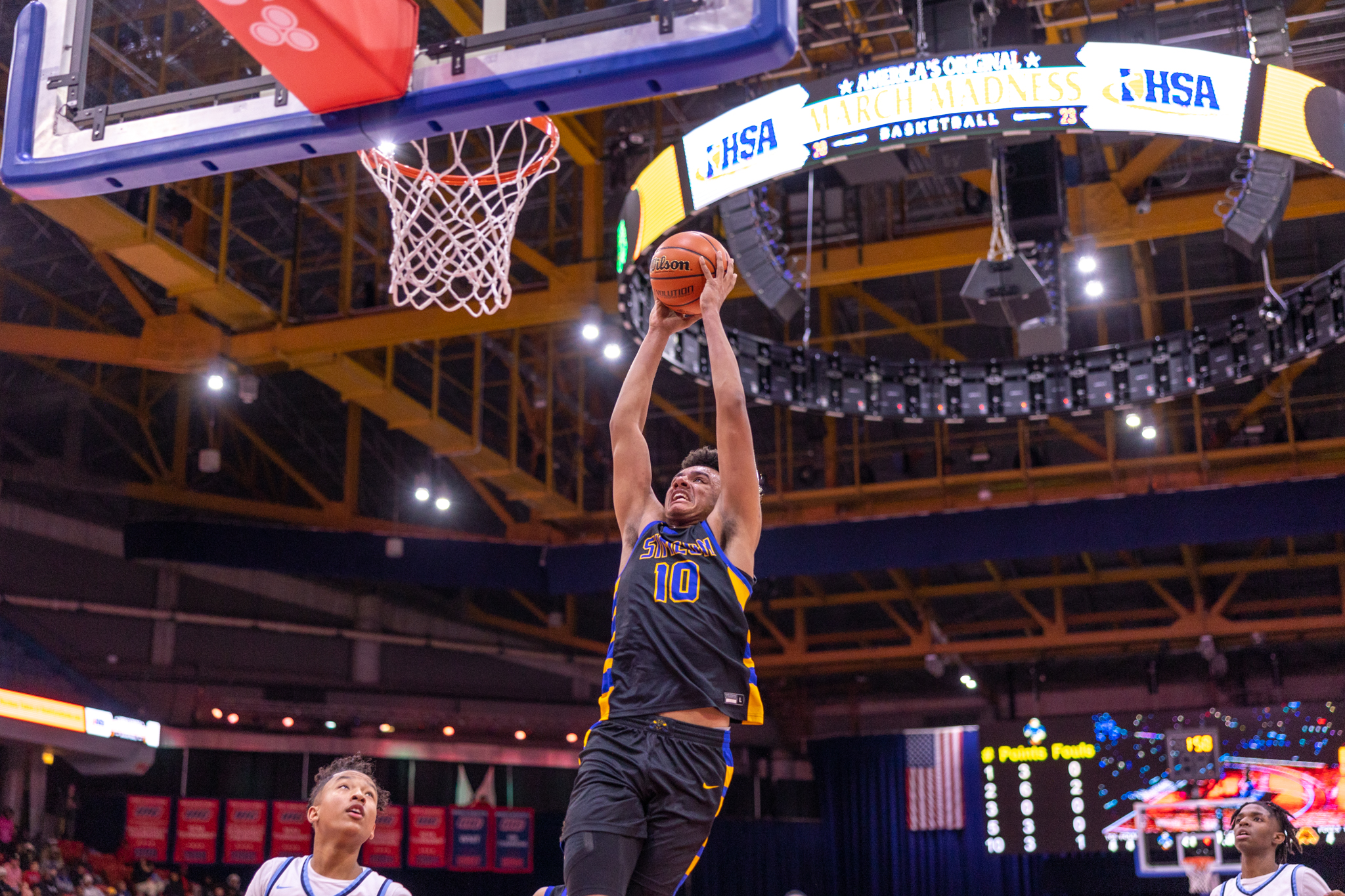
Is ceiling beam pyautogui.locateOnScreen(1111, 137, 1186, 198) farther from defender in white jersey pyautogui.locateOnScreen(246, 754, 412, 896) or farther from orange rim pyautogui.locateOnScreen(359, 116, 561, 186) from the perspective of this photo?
defender in white jersey pyautogui.locateOnScreen(246, 754, 412, 896)

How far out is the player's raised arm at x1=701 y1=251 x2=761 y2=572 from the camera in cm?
432

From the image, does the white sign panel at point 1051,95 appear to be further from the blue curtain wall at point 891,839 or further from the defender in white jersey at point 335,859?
the blue curtain wall at point 891,839

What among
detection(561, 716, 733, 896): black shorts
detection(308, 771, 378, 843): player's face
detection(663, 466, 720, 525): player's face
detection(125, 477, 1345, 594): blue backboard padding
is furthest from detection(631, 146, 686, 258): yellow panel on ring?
detection(125, 477, 1345, 594): blue backboard padding

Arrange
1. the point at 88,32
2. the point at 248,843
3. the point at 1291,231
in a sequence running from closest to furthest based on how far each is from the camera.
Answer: the point at 88,32 → the point at 1291,231 → the point at 248,843

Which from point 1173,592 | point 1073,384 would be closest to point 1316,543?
point 1173,592

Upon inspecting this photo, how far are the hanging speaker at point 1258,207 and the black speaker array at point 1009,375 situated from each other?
2.95 meters

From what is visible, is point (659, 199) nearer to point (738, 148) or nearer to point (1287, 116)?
point (738, 148)

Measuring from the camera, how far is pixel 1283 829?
6.71 meters

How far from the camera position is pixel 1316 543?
2372cm

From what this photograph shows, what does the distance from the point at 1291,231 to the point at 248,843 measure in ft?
58.9

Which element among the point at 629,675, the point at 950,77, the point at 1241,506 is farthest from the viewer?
the point at 1241,506

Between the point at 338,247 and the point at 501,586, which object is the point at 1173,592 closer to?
the point at 501,586

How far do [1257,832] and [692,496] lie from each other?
387 cm

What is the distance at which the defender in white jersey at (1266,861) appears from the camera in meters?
6.33
